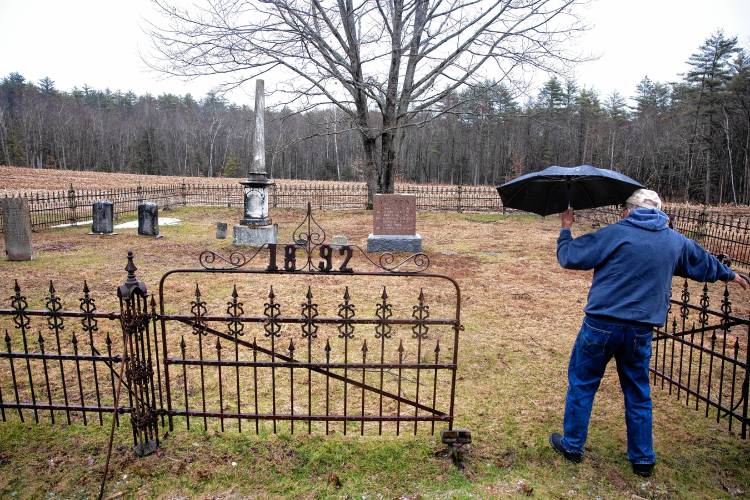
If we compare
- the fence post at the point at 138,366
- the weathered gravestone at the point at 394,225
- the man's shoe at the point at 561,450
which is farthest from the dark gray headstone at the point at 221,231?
the man's shoe at the point at 561,450

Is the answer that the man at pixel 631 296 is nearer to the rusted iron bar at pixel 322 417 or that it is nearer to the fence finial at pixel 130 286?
the rusted iron bar at pixel 322 417

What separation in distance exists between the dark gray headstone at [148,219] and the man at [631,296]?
44.5 ft

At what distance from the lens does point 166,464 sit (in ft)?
11.3

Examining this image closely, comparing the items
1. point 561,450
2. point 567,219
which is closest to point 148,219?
point 567,219

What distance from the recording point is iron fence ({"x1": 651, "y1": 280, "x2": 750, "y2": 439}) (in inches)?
155

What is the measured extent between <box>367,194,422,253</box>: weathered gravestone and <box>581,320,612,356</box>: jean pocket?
9398 millimetres

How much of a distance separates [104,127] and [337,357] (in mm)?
77395

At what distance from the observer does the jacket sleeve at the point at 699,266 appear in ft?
10.6

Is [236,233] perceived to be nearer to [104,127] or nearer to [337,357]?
[337,357]

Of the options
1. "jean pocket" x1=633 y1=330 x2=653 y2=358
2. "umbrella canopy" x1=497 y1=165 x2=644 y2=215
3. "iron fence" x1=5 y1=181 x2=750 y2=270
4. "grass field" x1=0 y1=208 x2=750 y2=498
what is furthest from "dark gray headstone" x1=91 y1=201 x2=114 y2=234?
"jean pocket" x1=633 y1=330 x2=653 y2=358

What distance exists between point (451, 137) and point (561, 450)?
63.7m

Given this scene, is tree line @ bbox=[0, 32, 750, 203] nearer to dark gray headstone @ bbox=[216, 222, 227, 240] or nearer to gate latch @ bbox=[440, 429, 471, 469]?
dark gray headstone @ bbox=[216, 222, 227, 240]

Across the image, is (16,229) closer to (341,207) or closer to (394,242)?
(394,242)

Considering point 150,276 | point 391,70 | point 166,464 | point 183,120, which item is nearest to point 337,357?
point 166,464
